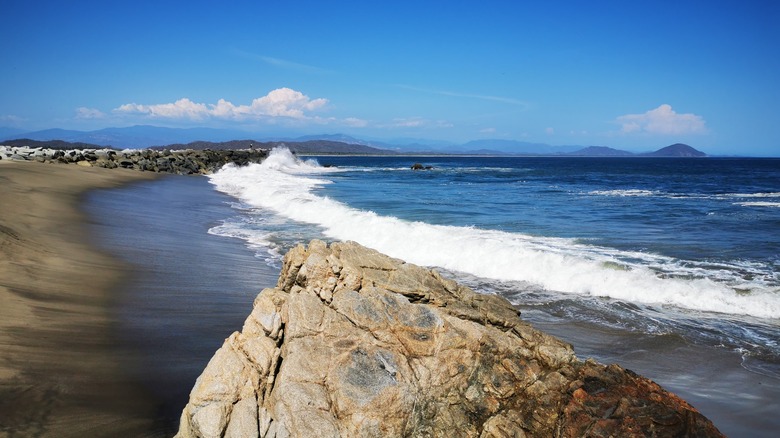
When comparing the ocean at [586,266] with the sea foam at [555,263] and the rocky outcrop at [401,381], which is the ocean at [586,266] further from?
the rocky outcrop at [401,381]

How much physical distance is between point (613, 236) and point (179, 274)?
14.8 m

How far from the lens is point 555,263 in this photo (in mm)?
13539

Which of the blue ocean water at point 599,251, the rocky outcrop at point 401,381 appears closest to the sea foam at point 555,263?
the blue ocean water at point 599,251

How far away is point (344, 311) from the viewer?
5816mm

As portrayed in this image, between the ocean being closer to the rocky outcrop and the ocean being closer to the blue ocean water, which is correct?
the blue ocean water

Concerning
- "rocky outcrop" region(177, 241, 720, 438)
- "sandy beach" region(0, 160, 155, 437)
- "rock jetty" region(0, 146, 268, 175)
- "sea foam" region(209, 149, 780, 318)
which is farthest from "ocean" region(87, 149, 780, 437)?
"rock jetty" region(0, 146, 268, 175)

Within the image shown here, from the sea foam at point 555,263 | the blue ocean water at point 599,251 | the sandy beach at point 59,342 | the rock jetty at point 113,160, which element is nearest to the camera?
the sandy beach at point 59,342

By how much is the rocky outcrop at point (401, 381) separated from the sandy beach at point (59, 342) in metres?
1.46

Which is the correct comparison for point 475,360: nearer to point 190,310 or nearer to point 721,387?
point 721,387

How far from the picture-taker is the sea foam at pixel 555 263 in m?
11.2

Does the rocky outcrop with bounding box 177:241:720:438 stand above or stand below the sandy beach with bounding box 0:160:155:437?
above

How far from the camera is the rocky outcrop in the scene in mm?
4863

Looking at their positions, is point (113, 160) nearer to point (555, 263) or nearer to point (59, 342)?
point (555, 263)

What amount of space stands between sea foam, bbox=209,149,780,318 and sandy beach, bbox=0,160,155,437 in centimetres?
872
